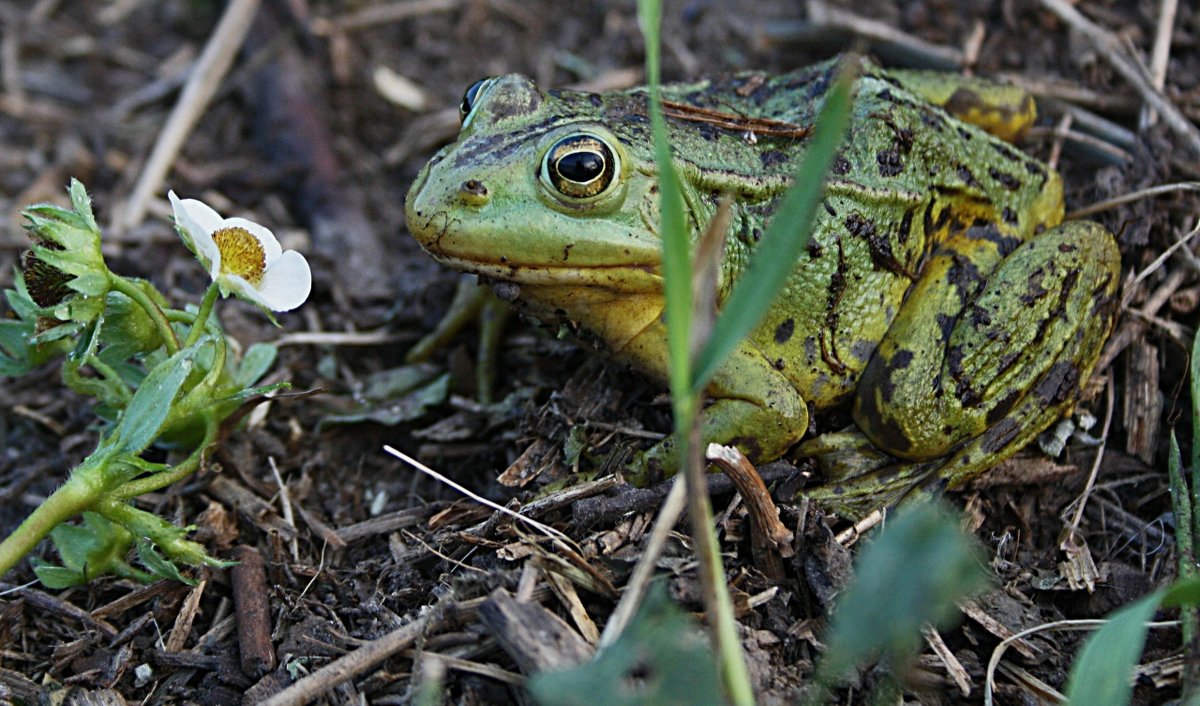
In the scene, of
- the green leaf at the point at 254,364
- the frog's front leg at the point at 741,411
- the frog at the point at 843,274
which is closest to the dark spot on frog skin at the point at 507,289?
the frog at the point at 843,274

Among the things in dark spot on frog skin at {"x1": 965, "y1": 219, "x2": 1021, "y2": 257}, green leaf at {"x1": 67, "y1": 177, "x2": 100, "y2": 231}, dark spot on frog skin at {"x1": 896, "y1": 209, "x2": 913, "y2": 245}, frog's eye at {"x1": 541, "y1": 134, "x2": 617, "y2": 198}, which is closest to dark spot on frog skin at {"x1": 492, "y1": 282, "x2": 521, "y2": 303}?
frog's eye at {"x1": 541, "y1": 134, "x2": 617, "y2": 198}

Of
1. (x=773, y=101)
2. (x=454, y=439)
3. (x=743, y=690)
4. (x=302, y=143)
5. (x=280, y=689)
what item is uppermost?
(x=773, y=101)

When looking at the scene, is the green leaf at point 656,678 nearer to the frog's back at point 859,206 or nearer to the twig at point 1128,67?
the frog's back at point 859,206

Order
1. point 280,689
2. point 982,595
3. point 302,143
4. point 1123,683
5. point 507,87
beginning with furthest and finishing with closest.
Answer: point 302,143 < point 507,87 < point 982,595 < point 280,689 < point 1123,683

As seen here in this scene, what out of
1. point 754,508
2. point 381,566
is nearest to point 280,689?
point 381,566

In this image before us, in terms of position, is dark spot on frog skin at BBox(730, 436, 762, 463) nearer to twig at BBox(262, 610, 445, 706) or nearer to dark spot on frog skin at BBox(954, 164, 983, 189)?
twig at BBox(262, 610, 445, 706)

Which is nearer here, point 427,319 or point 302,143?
point 427,319

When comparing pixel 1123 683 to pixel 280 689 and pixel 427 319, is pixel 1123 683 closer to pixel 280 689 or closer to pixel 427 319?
pixel 280 689

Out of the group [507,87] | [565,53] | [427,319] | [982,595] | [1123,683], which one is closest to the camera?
[1123,683]
